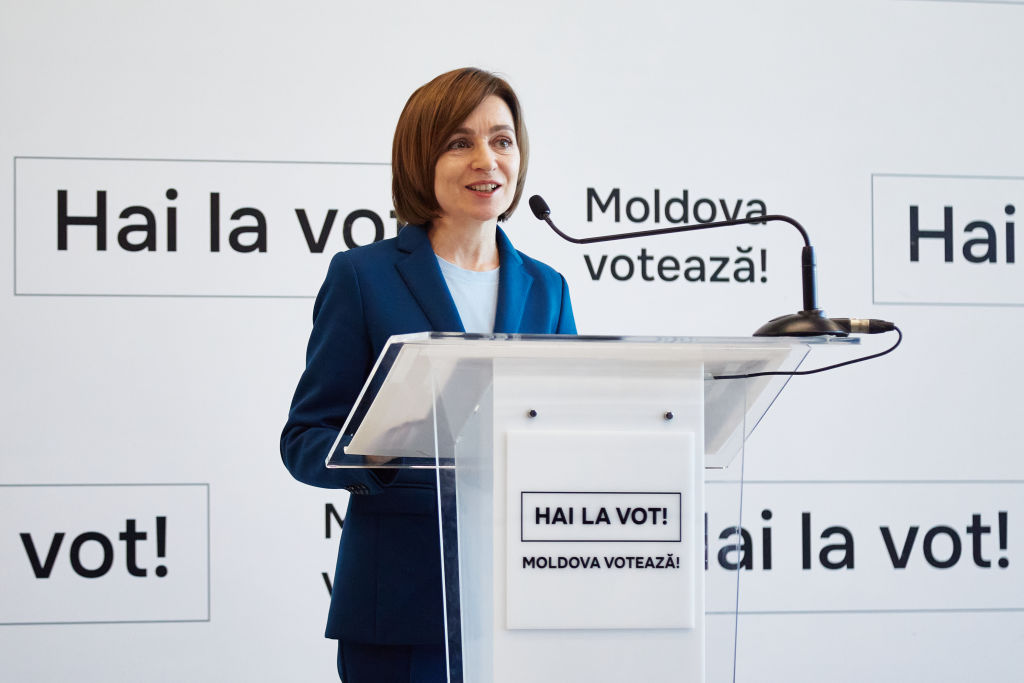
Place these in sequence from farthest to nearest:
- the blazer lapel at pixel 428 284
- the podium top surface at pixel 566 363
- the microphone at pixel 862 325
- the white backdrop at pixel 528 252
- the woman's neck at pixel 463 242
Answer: the white backdrop at pixel 528 252 < the woman's neck at pixel 463 242 < the blazer lapel at pixel 428 284 < the microphone at pixel 862 325 < the podium top surface at pixel 566 363

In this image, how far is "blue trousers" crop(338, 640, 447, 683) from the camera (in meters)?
1.33

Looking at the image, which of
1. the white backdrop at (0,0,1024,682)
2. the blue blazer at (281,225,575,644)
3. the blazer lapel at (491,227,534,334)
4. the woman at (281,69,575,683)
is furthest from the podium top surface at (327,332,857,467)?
the white backdrop at (0,0,1024,682)

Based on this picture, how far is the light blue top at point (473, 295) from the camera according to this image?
1.49 m

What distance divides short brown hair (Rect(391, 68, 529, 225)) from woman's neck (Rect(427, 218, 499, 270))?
0.10ft

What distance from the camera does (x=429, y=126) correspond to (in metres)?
1.50

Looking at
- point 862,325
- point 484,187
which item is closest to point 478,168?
point 484,187

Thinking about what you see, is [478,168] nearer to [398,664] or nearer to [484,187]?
[484,187]

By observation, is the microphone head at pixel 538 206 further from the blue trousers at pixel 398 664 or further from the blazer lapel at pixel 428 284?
the blue trousers at pixel 398 664

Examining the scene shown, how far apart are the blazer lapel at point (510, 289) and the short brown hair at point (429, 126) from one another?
13cm

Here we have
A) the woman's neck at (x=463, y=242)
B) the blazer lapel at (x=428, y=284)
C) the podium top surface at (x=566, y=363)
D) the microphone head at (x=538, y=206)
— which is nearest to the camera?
the podium top surface at (x=566, y=363)

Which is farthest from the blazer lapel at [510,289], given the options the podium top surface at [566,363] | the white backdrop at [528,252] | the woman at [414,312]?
the white backdrop at [528,252]

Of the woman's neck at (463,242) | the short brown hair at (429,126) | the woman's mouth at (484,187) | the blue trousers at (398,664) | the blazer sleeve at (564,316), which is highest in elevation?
the short brown hair at (429,126)

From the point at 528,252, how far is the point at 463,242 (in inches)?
41.5

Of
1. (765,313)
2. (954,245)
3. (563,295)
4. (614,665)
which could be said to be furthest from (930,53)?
(614,665)
